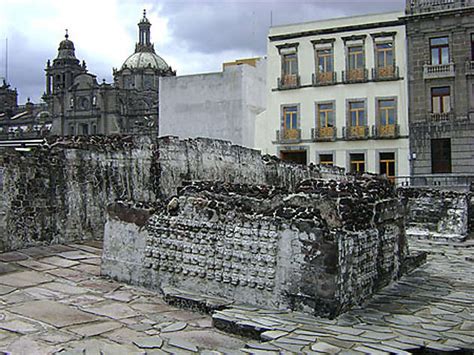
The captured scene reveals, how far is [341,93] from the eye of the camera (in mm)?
26656

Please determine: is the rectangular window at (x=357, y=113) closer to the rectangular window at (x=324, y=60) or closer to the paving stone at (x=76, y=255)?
the rectangular window at (x=324, y=60)

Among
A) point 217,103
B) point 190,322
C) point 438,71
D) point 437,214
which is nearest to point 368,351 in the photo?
point 190,322

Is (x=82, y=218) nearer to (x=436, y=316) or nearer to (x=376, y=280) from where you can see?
(x=376, y=280)

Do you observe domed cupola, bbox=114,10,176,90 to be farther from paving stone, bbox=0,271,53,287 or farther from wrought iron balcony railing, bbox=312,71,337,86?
paving stone, bbox=0,271,53,287

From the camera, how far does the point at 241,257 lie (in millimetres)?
6008

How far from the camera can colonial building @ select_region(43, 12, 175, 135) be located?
61656 mm

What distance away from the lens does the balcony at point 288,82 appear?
27.4 metres

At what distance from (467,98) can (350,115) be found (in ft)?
17.0

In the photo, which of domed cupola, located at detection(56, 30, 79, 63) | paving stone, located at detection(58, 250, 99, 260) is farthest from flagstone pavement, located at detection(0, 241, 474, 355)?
domed cupola, located at detection(56, 30, 79, 63)

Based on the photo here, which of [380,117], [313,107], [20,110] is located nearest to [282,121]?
[313,107]

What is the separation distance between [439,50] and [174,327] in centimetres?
2340

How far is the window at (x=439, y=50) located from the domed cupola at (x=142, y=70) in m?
46.2

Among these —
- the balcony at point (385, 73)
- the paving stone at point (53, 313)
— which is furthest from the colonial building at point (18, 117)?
the paving stone at point (53, 313)

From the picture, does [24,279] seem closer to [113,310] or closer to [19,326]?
[113,310]
